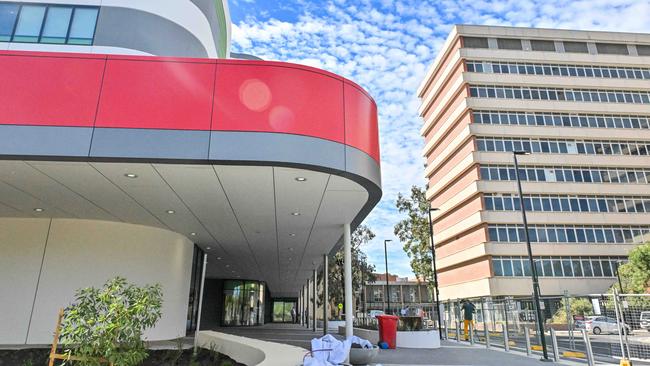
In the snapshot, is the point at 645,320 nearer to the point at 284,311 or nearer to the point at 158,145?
the point at 158,145

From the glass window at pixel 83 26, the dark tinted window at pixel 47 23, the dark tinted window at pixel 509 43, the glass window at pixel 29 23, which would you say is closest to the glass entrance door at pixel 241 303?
the glass window at pixel 83 26

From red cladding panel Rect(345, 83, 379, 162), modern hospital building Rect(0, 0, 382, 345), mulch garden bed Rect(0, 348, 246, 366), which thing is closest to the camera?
modern hospital building Rect(0, 0, 382, 345)

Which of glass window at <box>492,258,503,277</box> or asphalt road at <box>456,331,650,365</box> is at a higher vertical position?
glass window at <box>492,258,503,277</box>

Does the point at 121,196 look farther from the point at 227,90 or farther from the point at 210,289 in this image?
the point at 210,289

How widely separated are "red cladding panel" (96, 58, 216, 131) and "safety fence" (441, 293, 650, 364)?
436 inches

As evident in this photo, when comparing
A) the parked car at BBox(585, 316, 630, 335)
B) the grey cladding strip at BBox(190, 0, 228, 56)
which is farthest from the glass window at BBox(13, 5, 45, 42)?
the parked car at BBox(585, 316, 630, 335)

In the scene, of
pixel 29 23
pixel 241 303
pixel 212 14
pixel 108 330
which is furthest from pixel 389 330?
pixel 241 303

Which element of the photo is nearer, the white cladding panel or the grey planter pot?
the grey planter pot

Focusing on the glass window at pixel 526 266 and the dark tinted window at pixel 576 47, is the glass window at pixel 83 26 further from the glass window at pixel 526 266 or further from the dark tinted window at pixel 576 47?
the dark tinted window at pixel 576 47

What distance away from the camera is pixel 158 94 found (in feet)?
27.8

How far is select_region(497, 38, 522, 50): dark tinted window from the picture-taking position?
2040 inches

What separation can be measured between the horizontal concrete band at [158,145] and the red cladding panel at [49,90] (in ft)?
0.70

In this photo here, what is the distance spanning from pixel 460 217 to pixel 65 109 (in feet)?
153

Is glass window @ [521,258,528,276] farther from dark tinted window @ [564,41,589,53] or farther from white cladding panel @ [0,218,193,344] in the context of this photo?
white cladding panel @ [0,218,193,344]
